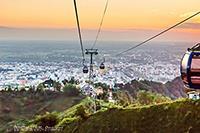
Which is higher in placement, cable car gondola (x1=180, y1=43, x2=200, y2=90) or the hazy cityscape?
cable car gondola (x1=180, y1=43, x2=200, y2=90)

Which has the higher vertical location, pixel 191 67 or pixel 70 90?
pixel 191 67

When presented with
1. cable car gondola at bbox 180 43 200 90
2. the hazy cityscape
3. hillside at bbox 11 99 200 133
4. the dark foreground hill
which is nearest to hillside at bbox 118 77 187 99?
the hazy cityscape

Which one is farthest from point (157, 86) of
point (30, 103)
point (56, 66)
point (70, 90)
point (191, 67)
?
point (191, 67)

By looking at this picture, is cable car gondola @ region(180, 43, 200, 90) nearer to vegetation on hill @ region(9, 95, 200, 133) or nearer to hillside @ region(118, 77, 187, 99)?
vegetation on hill @ region(9, 95, 200, 133)

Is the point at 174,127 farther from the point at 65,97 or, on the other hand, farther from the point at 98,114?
the point at 65,97

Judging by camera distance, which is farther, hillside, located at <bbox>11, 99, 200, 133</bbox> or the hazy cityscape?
the hazy cityscape

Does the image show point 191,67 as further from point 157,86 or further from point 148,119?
point 157,86

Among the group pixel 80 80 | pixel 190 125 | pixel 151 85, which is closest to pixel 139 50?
pixel 151 85

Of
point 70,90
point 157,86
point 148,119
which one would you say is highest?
point 148,119
